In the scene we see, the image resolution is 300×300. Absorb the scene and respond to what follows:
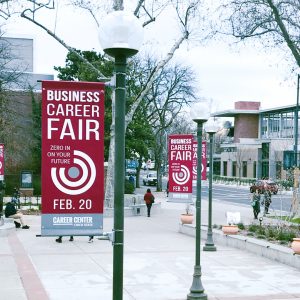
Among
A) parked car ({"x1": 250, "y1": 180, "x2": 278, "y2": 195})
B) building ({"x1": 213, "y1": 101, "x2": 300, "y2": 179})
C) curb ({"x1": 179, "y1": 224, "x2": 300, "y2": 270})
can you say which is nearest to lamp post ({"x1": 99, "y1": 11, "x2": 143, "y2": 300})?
curb ({"x1": 179, "y1": 224, "x2": 300, "y2": 270})

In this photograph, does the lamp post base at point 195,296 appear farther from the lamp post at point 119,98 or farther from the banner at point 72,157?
the lamp post at point 119,98

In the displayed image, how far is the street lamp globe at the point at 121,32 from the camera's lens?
5242 mm

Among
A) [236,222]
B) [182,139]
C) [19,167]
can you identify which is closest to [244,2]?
[236,222]

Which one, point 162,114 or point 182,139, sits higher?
point 162,114

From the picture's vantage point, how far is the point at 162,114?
56.8m

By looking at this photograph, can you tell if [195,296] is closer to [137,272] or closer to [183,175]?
[137,272]

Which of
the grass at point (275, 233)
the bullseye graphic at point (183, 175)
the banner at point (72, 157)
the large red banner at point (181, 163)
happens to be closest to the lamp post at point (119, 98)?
the banner at point (72, 157)

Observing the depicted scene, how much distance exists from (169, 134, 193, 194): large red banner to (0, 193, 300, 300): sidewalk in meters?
1.90

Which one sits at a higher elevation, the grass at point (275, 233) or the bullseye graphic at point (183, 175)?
the bullseye graphic at point (183, 175)

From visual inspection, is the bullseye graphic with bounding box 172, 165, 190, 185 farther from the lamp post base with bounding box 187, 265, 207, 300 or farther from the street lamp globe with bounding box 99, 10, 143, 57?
the street lamp globe with bounding box 99, 10, 143, 57

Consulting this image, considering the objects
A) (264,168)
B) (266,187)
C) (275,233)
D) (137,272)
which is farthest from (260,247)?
(264,168)

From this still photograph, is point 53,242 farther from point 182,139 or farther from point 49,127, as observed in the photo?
point 49,127

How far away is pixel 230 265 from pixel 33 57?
4949 centimetres

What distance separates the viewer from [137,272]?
12.7m
